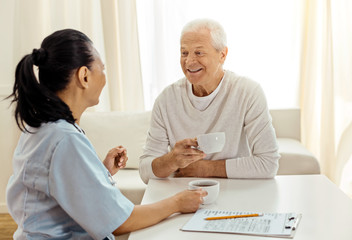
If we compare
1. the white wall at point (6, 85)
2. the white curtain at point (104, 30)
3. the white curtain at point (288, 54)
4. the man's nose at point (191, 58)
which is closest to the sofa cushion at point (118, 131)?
the white curtain at point (104, 30)

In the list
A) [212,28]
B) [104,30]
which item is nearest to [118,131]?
[104,30]

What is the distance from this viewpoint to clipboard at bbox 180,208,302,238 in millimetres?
1192

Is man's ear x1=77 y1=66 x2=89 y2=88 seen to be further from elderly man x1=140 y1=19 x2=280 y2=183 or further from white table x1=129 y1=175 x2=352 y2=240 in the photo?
elderly man x1=140 y1=19 x2=280 y2=183

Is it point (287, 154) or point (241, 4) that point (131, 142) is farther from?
point (241, 4)

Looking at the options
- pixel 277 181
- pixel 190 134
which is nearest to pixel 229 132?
pixel 190 134

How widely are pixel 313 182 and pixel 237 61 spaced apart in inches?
86.6

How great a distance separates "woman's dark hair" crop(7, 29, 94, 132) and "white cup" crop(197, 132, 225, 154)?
47cm

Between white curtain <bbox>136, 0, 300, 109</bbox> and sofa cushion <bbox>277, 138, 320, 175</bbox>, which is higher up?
white curtain <bbox>136, 0, 300, 109</bbox>

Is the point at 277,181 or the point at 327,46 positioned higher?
the point at 327,46

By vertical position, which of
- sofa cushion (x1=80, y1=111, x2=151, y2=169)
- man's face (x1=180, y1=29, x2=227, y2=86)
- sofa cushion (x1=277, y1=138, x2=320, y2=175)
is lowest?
sofa cushion (x1=277, y1=138, x2=320, y2=175)

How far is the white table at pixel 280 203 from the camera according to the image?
3.96ft

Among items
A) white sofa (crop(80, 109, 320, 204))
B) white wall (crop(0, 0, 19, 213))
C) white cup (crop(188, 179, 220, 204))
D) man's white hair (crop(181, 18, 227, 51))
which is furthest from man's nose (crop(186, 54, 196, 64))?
white wall (crop(0, 0, 19, 213))

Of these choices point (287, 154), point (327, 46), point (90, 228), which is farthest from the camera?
point (327, 46)

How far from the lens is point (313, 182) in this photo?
1.67 m
